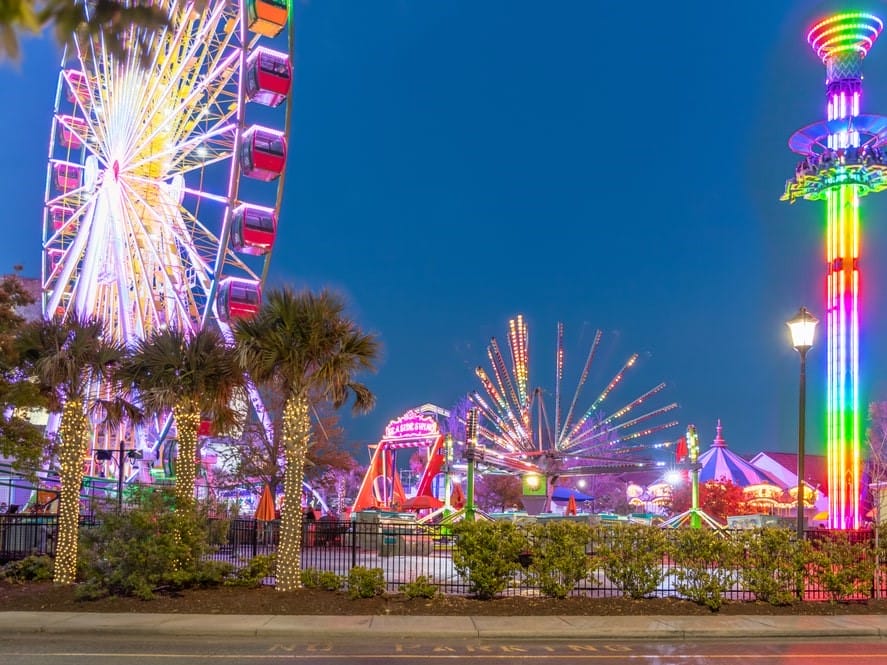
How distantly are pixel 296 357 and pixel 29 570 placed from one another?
675 cm

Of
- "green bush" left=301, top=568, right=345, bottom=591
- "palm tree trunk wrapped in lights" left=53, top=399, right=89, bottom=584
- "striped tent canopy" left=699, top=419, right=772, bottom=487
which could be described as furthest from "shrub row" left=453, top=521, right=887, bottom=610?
"striped tent canopy" left=699, top=419, right=772, bottom=487

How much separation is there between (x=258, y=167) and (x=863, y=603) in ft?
69.8

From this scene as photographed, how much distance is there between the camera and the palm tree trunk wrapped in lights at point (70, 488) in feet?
53.6

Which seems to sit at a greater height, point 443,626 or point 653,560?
point 653,560

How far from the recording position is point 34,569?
16953 millimetres

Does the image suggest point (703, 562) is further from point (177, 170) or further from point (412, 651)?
point (177, 170)

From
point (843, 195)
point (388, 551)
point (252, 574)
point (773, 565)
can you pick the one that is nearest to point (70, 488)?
point (252, 574)

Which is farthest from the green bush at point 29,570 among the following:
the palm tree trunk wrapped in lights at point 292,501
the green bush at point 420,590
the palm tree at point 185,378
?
the green bush at point 420,590

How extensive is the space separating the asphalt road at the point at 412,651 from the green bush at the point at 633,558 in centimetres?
269

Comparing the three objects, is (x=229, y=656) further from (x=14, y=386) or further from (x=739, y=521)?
(x=739, y=521)

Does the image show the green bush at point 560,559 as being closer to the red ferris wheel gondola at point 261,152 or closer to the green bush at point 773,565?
the green bush at point 773,565

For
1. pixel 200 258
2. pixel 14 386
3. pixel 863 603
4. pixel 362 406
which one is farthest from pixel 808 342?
pixel 200 258

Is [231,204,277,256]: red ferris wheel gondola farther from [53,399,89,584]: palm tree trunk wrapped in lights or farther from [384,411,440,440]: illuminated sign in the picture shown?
[384,411,440,440]: illuminated sign

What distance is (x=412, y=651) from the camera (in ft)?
39.0
